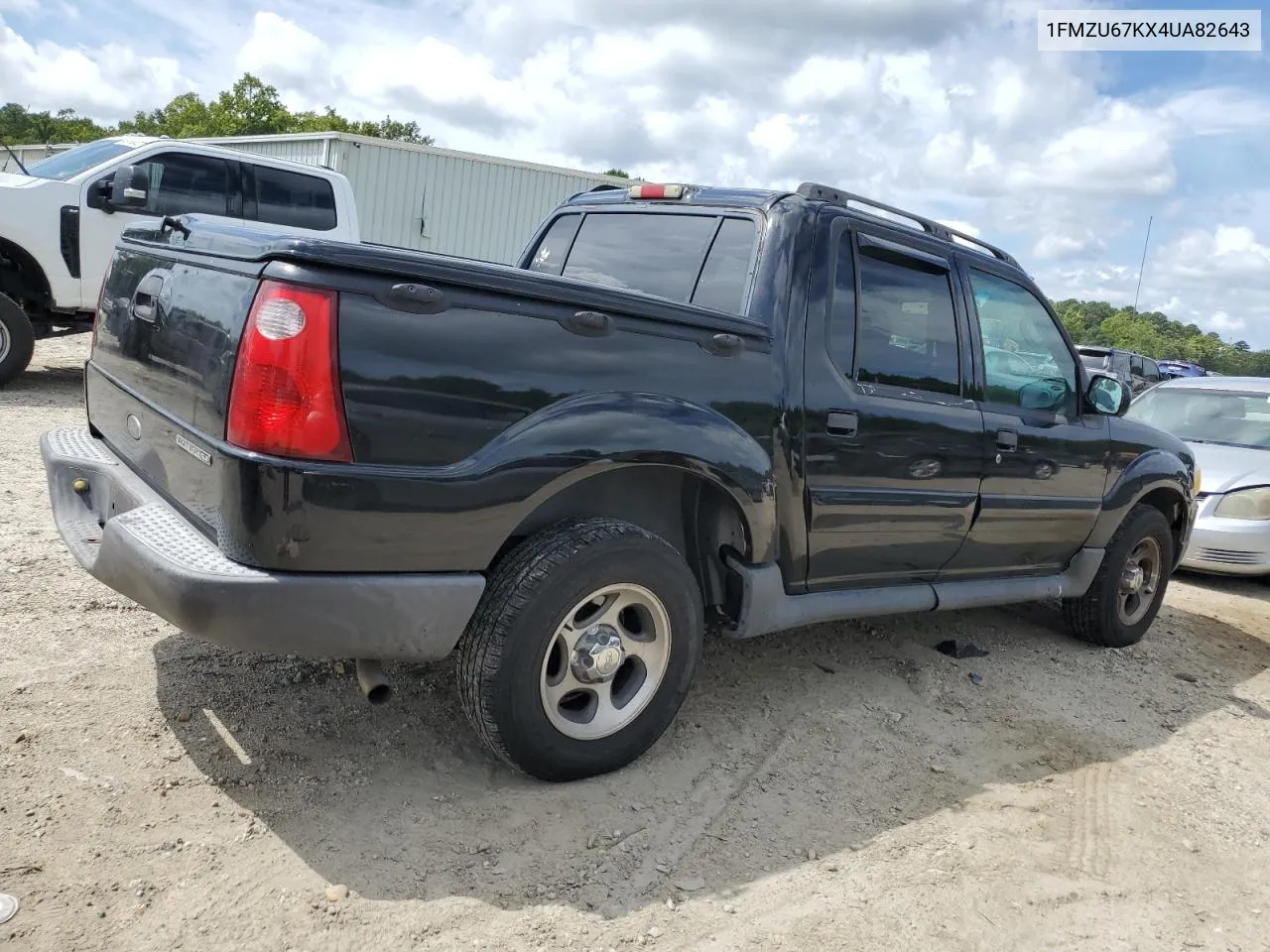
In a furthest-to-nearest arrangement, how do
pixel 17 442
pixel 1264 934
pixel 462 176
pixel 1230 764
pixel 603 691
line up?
pixel 462 176, pixel 17 442, pixel 1230 764, pixel 603 691, pixel 1264 934

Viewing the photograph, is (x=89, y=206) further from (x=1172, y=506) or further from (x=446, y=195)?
(x=446, y=195)

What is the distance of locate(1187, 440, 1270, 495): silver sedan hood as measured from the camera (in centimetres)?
723

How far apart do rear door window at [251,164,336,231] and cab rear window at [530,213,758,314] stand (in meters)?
5.78

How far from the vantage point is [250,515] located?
Answer: 98.5 inches

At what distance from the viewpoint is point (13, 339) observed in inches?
324

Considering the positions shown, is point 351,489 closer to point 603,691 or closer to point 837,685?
point 603,691

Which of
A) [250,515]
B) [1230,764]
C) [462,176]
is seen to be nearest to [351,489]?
[250,515]

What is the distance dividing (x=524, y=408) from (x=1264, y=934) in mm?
2500

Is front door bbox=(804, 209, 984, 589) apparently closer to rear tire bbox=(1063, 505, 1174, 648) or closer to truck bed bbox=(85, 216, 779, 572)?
truck bed bbox=(85, 216, 779, 572)

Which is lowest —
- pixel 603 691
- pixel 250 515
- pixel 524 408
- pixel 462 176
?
pixel 603 691

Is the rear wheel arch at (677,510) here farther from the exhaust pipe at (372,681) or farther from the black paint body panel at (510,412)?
the exhaust pipe at (372,681)

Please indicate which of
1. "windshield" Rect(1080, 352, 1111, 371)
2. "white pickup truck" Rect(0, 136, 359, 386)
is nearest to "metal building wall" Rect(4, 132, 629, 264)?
"white pickup truck" Rect(0, 136, 359, 386)

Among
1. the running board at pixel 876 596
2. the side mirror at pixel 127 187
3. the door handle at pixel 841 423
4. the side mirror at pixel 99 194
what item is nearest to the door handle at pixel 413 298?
the running board at pixel 876 596

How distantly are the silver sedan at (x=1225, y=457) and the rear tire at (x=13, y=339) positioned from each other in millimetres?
8763
